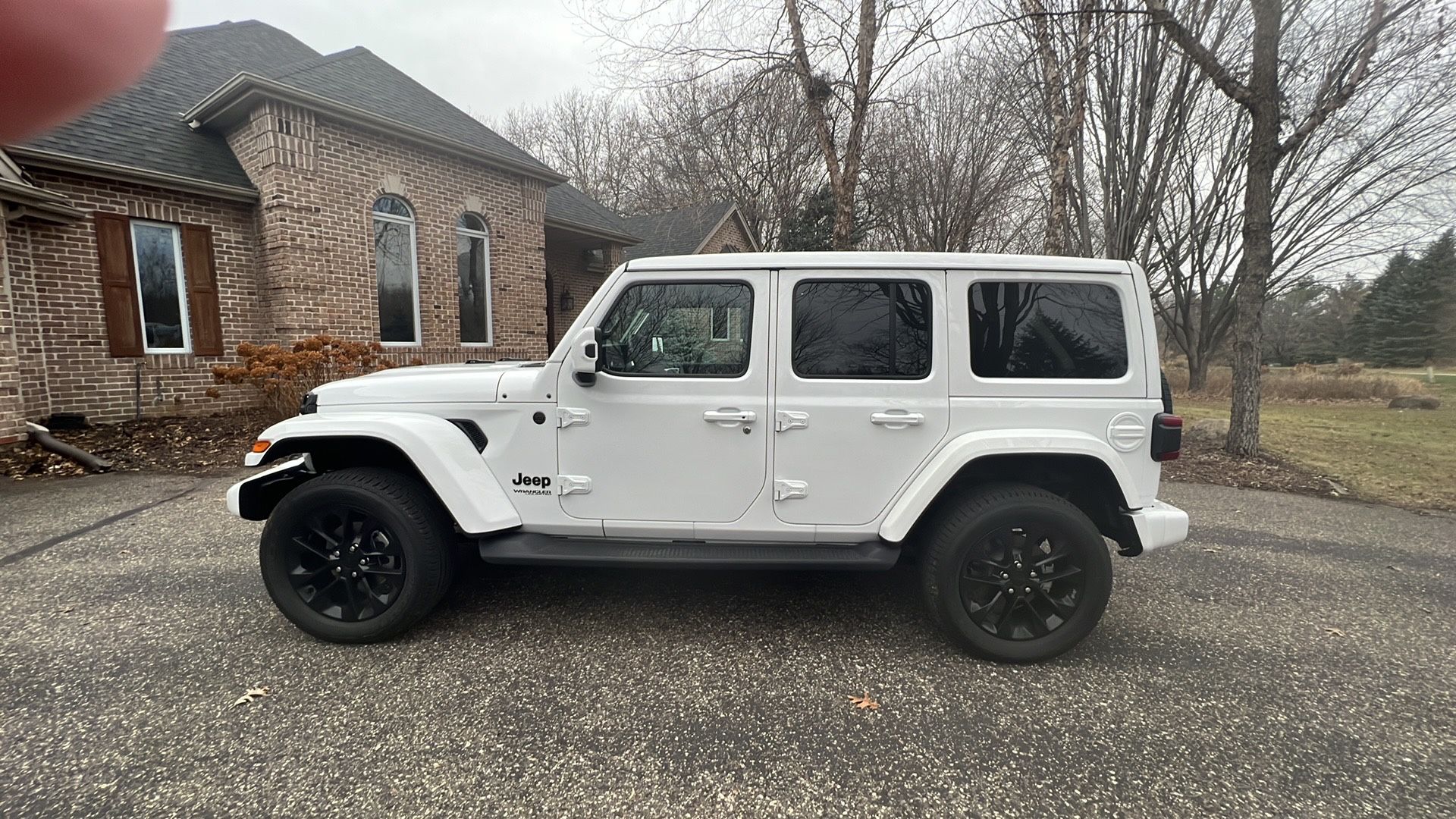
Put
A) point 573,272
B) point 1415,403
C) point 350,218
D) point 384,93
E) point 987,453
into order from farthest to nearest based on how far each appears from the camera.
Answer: point 573,272
point 1415,403
point 384,93
point 350,218
point 987,453

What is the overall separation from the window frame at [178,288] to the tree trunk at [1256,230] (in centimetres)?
1301

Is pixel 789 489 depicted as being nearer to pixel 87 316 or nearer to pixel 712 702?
pixel 712 702

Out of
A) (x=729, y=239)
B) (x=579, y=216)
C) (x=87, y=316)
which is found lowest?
(x=87, y=316)

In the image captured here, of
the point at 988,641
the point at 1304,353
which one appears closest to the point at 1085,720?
the point at 988,641

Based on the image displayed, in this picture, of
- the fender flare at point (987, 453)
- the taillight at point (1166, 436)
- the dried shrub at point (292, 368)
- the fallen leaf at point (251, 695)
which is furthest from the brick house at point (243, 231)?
the taillight at point (1166, 436)

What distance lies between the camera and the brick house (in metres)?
7.49

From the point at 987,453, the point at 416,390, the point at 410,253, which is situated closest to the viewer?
the point at 987,453

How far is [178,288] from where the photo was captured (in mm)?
8508

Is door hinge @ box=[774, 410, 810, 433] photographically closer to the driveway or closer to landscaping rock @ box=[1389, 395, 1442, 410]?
the driveway

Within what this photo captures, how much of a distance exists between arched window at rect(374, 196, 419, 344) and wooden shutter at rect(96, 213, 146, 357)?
2.75 m

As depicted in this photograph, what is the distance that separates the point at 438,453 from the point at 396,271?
8.45 m

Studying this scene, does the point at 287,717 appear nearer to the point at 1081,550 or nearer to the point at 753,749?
the point at 753,749

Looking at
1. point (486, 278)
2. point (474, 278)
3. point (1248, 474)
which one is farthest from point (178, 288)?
point (1248, 474)

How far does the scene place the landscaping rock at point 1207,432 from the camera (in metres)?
8.31
